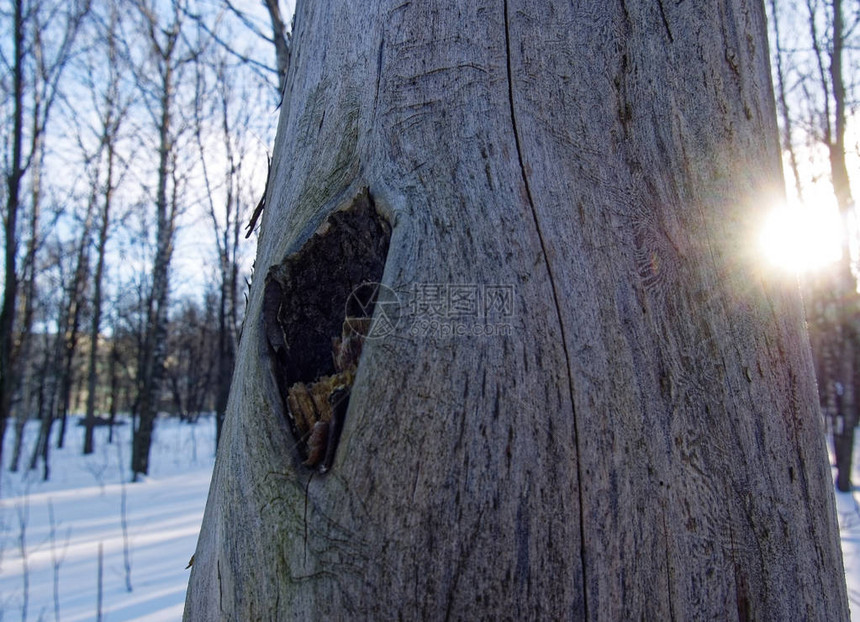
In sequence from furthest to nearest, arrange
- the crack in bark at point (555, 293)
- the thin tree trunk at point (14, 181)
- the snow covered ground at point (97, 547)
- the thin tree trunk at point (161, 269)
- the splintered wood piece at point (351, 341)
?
the thin tree trunk at point (161, 269) < the thin tree trunk at point (14, 181) < the snow covered ground at point (97, 547) < the splintered wood piece at point (351, 341) < the crack in bark at point (555, 293)

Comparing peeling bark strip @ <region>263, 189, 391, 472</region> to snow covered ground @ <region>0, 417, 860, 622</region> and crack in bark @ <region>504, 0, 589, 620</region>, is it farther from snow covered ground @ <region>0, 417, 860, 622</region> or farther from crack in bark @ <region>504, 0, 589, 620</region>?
snow covered ground @ <region>0, 417, 860, 622</region>

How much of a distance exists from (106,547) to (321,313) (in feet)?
18.4

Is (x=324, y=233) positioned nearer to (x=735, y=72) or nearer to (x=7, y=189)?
(x=735, y=72)

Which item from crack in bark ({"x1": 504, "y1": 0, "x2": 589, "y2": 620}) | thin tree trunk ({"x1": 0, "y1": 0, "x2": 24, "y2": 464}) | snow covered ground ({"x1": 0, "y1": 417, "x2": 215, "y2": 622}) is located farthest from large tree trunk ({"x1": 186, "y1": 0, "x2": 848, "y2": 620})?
thin tree trunk ({"x1": 0, "y1": 0, "x2": 24, "y2": 464})

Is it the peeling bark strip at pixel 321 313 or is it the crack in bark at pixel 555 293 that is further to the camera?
the peeling bark strip at pixel 321 313

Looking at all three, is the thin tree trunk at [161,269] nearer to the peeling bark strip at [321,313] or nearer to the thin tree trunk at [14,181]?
the thin tree trunk at [14,181]

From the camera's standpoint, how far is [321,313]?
86 cm

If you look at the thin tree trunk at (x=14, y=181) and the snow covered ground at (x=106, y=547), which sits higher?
the thin tree trunk at (x=14, y=181)

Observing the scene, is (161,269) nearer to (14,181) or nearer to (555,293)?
(14,181)

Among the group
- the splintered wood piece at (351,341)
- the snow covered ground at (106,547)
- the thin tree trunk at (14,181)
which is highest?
the thin tree trunk at (14,181)

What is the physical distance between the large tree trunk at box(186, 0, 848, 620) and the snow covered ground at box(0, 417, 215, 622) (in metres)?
3.20

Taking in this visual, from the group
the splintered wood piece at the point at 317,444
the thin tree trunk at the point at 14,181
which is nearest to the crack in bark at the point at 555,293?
the splintered wood piece at the point at 317,444

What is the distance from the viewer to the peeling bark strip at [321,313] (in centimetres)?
75

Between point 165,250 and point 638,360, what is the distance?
12102 mm
